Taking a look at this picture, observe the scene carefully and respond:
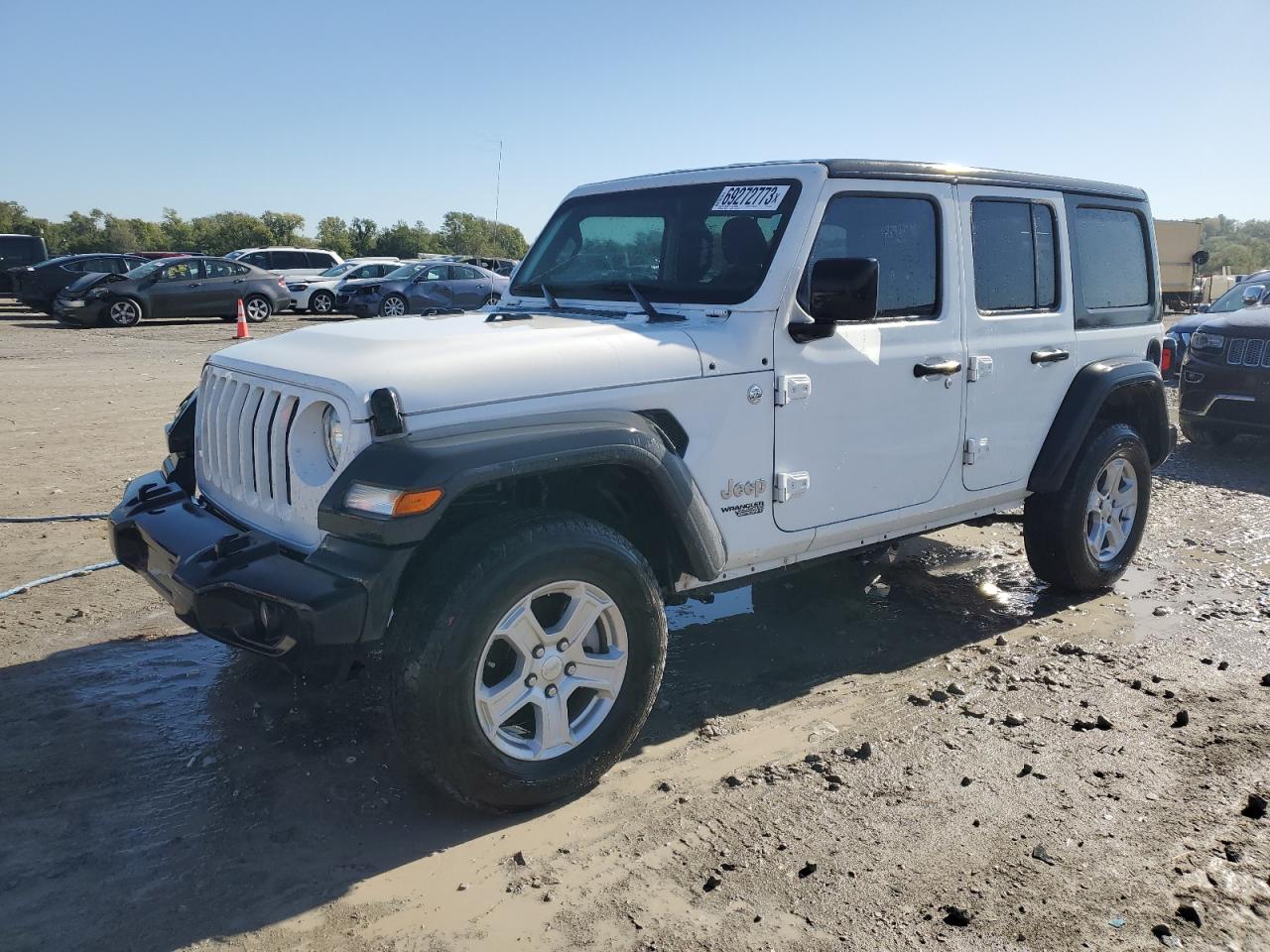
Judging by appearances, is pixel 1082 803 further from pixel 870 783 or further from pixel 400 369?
pixel 400 369

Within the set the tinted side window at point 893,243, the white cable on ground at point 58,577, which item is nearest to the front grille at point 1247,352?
the tinted side window at point 893,243

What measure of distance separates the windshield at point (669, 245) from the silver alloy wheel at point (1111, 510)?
2531mm

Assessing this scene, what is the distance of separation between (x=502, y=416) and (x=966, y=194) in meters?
2.59

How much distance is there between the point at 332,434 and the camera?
10.2 feet

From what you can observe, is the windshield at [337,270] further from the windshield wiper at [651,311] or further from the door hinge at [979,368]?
the door hinge at [979,368]

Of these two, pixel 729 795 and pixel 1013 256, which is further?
pixel 1013 256

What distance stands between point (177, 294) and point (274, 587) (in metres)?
19.5

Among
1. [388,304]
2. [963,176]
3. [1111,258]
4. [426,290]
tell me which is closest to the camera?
[963,176]

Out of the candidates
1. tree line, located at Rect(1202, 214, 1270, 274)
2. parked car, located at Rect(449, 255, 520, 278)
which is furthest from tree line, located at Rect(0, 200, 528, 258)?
tree line, located at Rect(1202, 214, 1270, 274)

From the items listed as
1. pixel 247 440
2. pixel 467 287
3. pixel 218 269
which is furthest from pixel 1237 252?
pixel 247 440

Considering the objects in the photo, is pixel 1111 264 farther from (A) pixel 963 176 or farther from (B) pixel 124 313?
(B) pixel 124 313

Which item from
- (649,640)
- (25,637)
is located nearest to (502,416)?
(649,640)

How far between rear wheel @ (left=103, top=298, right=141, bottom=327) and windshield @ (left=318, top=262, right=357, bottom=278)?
524 cm

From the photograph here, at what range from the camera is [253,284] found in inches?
835
